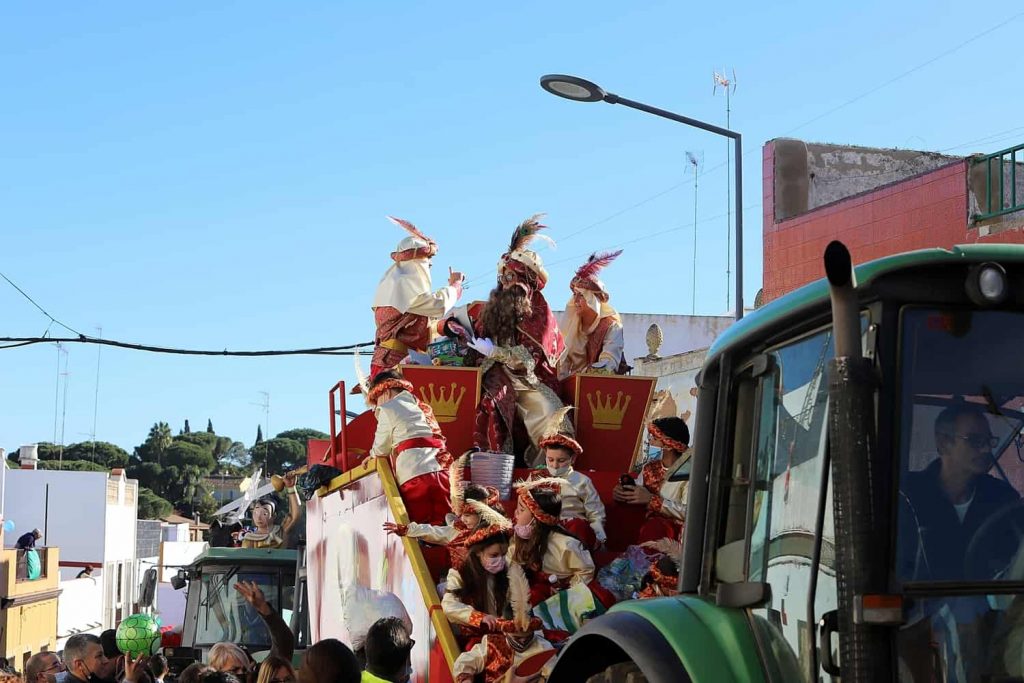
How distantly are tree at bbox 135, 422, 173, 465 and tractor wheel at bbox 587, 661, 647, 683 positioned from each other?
405 ft

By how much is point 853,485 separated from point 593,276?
775 centimetres

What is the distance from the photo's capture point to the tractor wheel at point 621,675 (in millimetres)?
4602

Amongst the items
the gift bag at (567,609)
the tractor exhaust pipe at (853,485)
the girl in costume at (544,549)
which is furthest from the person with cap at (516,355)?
the tractor exhaust pipe at (853,485)

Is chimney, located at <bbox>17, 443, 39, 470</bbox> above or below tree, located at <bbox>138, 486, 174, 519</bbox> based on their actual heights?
above

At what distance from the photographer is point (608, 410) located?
34.4 feet

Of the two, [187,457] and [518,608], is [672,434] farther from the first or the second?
[187,457]

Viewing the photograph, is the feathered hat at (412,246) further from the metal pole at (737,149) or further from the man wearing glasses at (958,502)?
the man wearing glasses at (958,502)

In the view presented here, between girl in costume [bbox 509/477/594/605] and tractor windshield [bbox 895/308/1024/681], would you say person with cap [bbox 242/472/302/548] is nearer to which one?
girl in costume [bbox 509/477/594/605]

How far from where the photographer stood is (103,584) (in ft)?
187

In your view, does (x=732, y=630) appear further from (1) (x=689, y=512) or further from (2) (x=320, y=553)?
(2) (x=320, y=553)

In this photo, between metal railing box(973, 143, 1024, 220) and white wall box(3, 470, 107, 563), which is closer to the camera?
metal railing box(973, 143, 1024, 220)

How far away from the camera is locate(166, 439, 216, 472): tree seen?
123m

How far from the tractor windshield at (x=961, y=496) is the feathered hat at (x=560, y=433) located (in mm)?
5376

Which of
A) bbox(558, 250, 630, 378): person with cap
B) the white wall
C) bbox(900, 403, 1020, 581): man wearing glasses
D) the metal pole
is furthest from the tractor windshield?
the white wall
